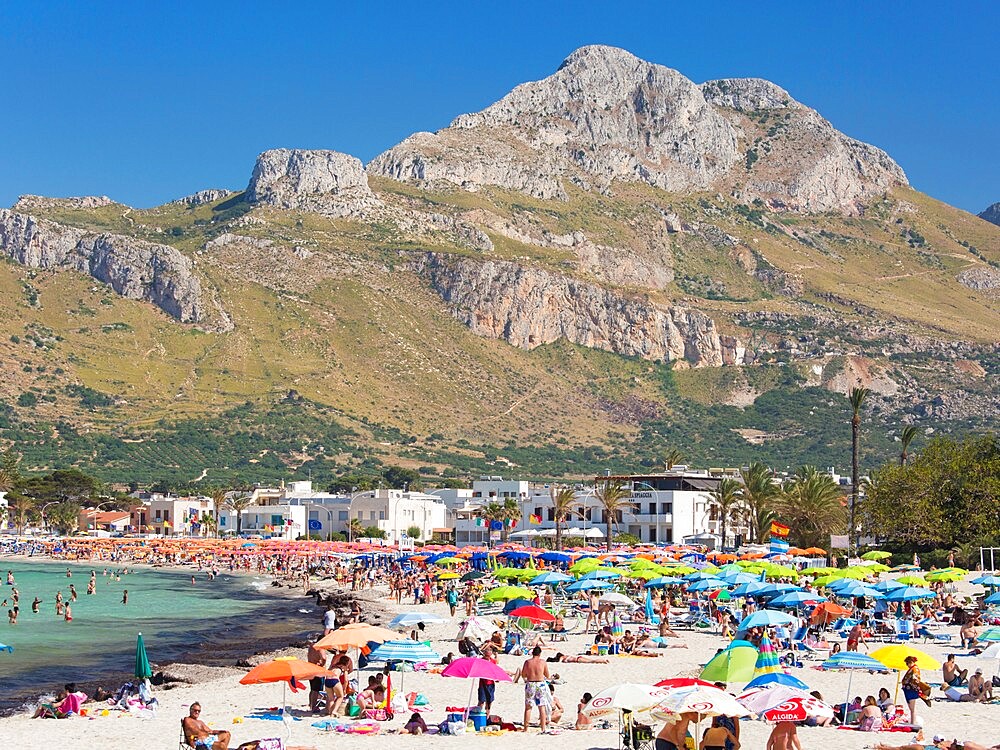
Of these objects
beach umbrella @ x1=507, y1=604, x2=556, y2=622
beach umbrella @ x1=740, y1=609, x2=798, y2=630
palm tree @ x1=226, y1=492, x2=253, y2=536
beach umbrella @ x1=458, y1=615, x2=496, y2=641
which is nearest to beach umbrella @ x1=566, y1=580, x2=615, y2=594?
beach umbrella @ x1=507, y1=604, x2=556, y2=622

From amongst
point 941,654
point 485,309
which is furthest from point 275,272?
point 941,654

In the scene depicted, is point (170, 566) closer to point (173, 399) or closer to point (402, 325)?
point (173, 399)

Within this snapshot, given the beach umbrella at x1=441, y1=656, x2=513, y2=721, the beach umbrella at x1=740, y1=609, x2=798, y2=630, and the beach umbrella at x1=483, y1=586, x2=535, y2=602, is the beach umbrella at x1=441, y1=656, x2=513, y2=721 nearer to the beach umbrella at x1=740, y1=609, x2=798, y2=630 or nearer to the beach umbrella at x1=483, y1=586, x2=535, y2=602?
the beach umbrella at x1=740, y1=609, x2=798, y2=630

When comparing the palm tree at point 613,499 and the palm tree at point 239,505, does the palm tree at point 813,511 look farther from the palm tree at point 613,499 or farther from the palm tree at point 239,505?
the palm tree at point 239,505

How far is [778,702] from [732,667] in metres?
1.89

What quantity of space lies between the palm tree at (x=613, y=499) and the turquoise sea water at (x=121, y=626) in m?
22.1

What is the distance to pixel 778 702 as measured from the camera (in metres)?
18.9

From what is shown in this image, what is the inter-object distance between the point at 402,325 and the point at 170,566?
316ft

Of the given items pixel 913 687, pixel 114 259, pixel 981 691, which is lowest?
pixel 981 691

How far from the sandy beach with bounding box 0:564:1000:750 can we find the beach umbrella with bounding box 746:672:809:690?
2.94ft

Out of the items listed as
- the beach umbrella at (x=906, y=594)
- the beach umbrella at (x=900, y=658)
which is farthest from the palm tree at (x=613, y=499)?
the beach umbrella at (x=900, y=658)

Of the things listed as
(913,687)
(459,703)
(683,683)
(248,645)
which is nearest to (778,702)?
(683,683)

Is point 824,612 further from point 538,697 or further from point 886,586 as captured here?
point 538,697

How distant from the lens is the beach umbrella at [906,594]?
3631 cm
